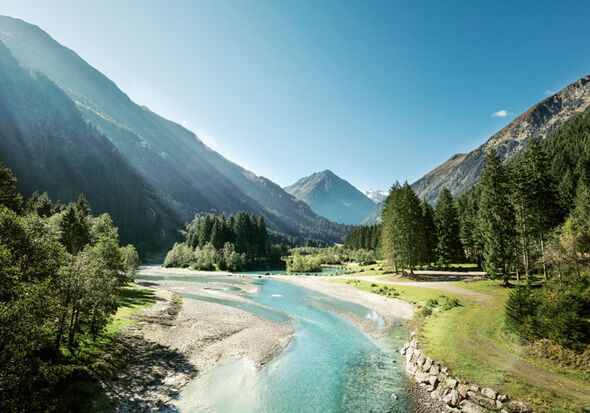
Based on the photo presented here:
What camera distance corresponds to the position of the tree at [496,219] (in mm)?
39562

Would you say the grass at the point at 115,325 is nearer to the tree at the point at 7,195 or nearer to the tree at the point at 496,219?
the tree at the point at 7,195

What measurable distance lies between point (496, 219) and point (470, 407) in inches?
1447

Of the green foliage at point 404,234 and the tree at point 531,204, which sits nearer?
the tree at point 531,204

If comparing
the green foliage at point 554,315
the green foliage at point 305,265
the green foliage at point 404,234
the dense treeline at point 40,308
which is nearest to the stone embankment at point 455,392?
the green foliage at point 554,315

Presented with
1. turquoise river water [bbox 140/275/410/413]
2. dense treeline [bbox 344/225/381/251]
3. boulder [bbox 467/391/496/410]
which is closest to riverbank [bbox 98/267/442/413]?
turquoise river water [bbox 140/275/410/413]

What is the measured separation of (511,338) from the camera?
1980cm

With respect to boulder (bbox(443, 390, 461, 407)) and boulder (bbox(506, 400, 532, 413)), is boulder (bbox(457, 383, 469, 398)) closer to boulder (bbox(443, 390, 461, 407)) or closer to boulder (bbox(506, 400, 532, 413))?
boulder (bbox(443, 390, 461, 407))

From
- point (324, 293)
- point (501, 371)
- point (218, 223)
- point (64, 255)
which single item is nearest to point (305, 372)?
point (501, 371)

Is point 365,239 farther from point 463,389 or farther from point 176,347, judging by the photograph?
point 463,389

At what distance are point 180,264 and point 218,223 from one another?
77.2 ft

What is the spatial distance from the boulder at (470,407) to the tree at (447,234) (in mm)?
58936

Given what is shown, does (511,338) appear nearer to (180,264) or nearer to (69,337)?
(69,337)

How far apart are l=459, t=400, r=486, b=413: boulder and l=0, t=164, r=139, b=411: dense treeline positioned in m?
19.7

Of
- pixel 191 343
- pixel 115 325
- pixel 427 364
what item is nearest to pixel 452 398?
pixel 427 364
